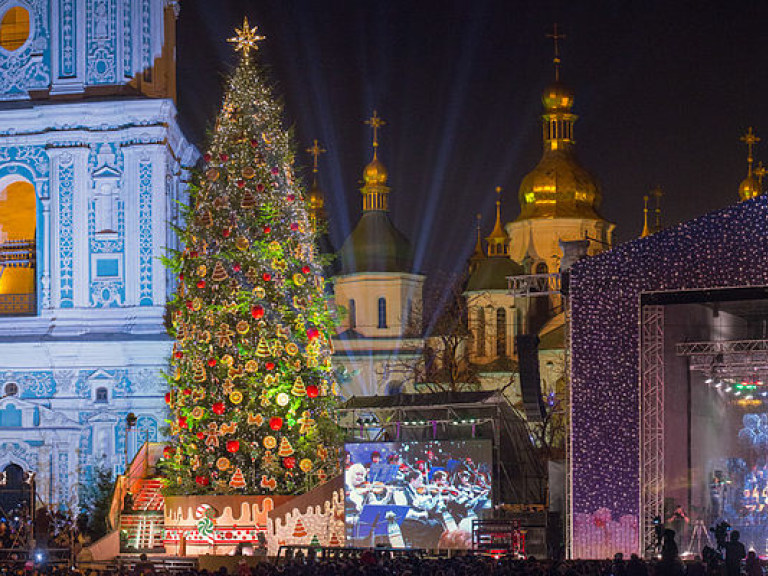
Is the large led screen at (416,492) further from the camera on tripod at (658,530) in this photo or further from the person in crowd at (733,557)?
the person in crowd at (733,557)

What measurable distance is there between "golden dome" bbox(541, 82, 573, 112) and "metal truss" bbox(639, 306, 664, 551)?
3359 centimetres

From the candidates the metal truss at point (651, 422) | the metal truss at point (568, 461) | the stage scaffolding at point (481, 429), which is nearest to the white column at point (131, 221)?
the stage scaffolding at point (481, 429)

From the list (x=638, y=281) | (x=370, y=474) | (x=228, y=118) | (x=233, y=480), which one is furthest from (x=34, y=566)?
(x=638, y=281)

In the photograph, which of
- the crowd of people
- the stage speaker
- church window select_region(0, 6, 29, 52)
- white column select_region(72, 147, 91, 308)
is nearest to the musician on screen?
the stage speaker

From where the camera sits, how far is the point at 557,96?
55.5m

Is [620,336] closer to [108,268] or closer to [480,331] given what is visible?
[108,268]

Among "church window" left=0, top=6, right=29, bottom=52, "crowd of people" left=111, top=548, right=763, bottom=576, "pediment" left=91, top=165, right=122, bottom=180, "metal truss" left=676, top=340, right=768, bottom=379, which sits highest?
"church window" left=0, top=6, right=29, bottom=52

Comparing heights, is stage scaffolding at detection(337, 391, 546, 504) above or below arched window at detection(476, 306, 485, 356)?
below

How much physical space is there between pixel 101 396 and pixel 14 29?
7954 millimetres

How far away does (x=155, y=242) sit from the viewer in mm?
30531

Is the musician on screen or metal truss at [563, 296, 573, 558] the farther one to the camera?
the musician on screen

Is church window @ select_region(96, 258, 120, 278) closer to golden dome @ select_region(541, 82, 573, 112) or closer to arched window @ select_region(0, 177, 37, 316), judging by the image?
arched window @ select_region(0, 177, 37, 316)

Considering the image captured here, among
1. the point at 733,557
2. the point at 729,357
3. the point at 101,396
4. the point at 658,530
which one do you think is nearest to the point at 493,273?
the point at 101,396

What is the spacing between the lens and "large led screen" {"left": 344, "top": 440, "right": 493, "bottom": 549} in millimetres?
23844
